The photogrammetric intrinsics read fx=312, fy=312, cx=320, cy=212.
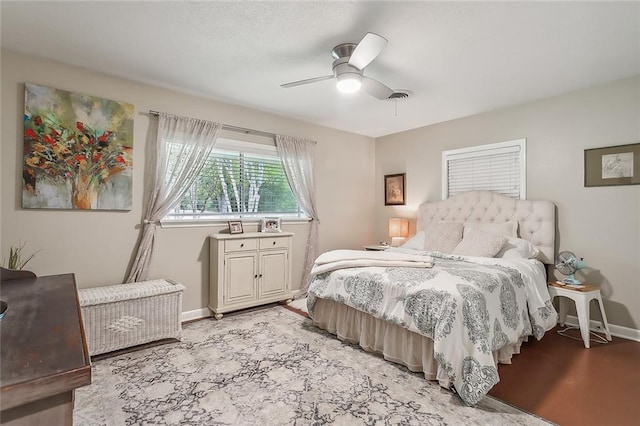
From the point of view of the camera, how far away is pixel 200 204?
150 inches

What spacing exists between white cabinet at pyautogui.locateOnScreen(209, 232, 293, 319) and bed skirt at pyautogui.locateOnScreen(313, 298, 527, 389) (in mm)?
934

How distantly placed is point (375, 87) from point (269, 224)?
2262mm

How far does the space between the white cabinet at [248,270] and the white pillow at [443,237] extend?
71.6 inches

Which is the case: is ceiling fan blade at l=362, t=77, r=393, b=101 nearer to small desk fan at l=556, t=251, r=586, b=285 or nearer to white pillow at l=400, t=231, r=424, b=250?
white pillow at l=400, t=231, r=424, b=250

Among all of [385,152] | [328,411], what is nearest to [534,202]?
[385,152]

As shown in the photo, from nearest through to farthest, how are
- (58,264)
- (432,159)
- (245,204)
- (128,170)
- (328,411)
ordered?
(328,411)
(58,264)
(128,170)
(245,204)
(432,159)

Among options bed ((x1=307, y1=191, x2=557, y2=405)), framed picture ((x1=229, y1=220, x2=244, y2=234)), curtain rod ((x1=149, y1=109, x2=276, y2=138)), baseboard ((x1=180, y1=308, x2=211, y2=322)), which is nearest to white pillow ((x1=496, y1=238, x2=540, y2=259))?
bed ((x1=307, y1=191, x2=557, y2=405))

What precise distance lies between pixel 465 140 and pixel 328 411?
3.91 m

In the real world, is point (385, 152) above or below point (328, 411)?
above

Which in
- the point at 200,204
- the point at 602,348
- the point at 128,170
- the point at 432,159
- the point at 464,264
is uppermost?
the point at 432,159

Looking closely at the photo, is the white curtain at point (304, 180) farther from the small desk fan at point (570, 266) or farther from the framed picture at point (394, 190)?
the small desk fan at point (570, 266)

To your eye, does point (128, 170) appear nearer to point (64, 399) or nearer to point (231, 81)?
point (231, 81)

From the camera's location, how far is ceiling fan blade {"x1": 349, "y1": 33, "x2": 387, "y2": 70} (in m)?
2.08

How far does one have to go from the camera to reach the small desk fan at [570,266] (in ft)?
10.4
